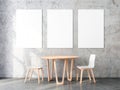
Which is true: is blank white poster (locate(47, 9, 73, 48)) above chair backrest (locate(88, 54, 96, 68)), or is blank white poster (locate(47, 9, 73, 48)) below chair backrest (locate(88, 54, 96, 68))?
above

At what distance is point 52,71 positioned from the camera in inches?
276

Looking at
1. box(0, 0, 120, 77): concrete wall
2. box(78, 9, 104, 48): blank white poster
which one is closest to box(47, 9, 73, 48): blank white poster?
box(0, 0, 120, 77): concrete wall

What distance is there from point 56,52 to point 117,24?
2.27 meters

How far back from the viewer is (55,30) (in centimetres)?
721

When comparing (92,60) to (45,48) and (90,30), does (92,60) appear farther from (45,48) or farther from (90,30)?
(45,48)

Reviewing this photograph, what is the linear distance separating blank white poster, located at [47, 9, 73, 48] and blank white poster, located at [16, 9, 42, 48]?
1.11ft

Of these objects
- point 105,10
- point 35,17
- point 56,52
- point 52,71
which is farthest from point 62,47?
point 105,10

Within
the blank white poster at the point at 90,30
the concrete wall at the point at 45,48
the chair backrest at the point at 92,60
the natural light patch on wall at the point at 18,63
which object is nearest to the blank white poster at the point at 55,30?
the concrete wall at the point at 45,48

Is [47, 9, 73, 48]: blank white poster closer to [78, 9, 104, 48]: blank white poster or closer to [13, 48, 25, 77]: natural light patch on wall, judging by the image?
[78, 9, 104, 48]: blank white poster

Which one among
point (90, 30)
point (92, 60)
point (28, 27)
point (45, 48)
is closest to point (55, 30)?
point (45, 48)

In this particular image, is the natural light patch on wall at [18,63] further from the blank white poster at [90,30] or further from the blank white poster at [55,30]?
the blank white poster at [90,30]

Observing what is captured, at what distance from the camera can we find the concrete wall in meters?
7.21

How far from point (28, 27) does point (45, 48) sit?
2.98 ft

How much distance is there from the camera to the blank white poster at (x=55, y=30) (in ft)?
23.6
